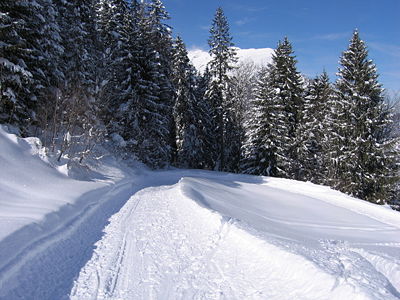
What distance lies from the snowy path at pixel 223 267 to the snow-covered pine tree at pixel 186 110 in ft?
65.3

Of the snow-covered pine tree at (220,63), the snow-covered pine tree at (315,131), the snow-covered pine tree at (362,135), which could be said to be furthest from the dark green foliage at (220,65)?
the snow-covered pine tree at (362,135)

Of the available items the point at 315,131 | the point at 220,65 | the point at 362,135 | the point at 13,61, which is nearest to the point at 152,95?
the point at 220,65

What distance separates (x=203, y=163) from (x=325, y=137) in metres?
12.5

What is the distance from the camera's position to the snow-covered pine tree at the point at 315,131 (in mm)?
22203

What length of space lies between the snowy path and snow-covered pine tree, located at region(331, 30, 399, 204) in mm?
13697

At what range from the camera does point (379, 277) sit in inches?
143

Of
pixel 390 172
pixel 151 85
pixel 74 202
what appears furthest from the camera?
pixel 151 85

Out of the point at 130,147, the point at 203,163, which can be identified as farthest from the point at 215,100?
the point at 130,147

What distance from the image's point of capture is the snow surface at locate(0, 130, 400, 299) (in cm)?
350

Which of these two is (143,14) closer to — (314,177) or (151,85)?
(151,85)

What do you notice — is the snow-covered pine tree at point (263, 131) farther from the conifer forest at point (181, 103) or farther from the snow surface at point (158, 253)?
the snow surface at point (158, 253)

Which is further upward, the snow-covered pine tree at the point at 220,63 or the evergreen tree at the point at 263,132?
the snow-covered pine tree at the point at 220,63

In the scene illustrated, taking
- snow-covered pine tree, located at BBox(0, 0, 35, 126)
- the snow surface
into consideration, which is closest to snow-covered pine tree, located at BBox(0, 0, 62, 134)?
snow-covered pine tree, located at BBox(0, 0, 35, 126)

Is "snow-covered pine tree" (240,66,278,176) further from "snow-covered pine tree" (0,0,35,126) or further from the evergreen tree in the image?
"snow-covered pine tree" (0,0,35,126)
